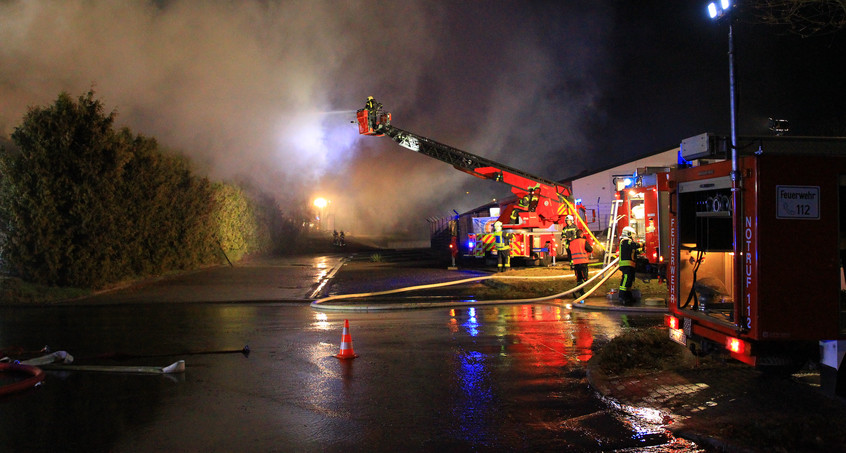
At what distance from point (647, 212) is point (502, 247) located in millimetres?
8549

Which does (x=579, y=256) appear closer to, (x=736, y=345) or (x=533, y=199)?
(x=533, y=199)

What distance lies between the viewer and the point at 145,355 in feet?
24.4

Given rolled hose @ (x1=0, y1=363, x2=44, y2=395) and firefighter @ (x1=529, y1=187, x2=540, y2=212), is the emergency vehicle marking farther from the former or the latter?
firefighter @ (x1=529, y1=187, x2=540, y2=212)

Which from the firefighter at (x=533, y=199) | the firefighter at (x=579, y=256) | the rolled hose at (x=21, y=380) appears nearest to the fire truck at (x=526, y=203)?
the firefighter at (x=533, y=199)

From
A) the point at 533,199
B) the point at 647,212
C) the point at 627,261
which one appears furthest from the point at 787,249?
the point at 533,199

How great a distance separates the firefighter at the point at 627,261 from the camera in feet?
36.6

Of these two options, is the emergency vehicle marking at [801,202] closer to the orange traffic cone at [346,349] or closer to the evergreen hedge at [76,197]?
the orange traffic cone at [346,349]

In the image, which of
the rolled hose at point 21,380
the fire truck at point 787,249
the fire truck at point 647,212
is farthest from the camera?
the fire truck at point 647,212

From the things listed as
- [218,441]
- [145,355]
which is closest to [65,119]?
[145,355]

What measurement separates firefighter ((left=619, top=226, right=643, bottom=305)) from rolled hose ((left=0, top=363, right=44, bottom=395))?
9425mm

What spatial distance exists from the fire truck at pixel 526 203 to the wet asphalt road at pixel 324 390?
9.69 m

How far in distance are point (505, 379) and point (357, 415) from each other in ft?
6.07

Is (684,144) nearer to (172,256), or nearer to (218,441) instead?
(218,441)

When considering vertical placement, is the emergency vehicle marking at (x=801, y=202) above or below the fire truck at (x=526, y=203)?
below
